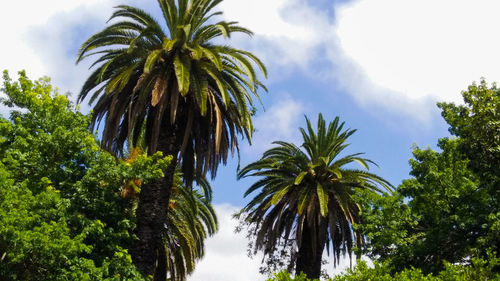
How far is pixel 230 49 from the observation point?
68.5 feet

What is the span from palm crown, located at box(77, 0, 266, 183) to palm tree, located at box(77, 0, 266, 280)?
35 mm

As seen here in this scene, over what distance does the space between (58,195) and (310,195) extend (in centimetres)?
1218

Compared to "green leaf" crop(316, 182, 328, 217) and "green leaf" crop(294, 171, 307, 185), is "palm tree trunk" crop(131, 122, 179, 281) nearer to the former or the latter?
"green leaf" crop(294, 171, 307, 185)

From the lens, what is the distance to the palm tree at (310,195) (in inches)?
988

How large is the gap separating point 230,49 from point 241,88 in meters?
1.49

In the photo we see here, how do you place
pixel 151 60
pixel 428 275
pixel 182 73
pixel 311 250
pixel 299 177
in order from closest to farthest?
pixel 428 275
pixel 151 60
pixel 182 73
pixel 299 177
pixel 311 250

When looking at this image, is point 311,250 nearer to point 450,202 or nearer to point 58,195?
point 450,202

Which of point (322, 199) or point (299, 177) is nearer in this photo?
point (322, 199)

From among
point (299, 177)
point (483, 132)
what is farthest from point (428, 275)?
point (299, 177)

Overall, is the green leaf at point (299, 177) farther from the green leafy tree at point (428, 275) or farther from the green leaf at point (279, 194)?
the green leafy tree at point (428, 275)

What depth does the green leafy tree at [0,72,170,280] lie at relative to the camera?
14852 millimetres

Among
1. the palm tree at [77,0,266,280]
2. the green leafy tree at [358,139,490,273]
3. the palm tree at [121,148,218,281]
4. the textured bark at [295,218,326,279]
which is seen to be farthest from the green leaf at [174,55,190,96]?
the textured bark at [295,218,326,279]

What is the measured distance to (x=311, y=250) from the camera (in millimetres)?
25922

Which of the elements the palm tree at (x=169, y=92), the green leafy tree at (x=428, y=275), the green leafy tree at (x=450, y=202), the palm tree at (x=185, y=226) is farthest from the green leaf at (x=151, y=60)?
the green leafy tree at (x=450, y=202)
